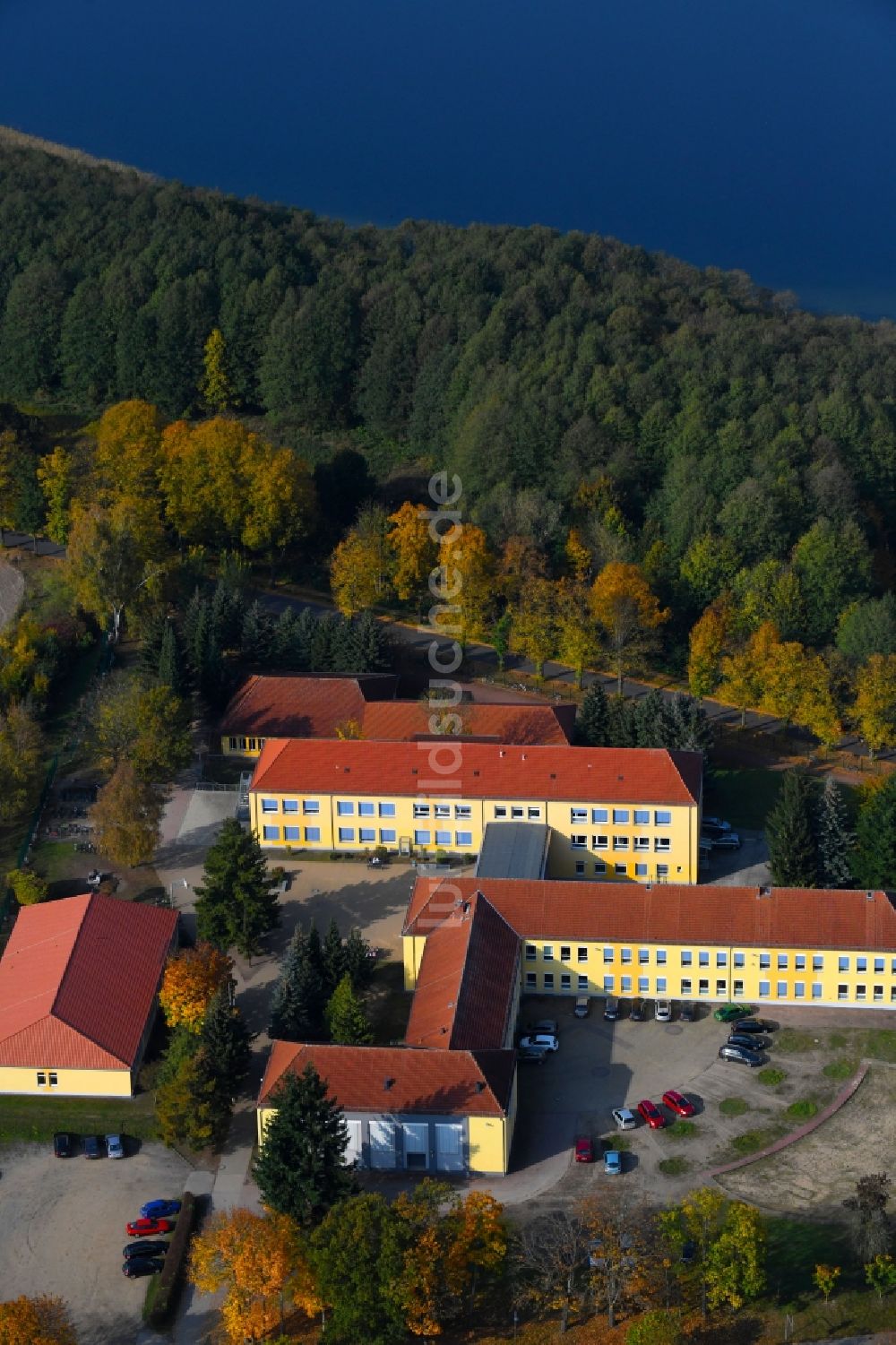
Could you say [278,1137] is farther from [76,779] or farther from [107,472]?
[107,472]

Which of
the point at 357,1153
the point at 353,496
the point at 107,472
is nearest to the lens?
the point at 357,1153

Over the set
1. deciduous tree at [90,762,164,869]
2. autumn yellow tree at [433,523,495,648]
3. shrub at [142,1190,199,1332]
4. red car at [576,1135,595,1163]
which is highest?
A: autumn yellow tree at [433,523,495,648]

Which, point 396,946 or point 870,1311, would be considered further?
point 396,946

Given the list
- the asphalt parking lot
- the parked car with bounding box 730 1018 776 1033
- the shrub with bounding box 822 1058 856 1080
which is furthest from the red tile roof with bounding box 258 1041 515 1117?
the shrub with bounding box 822 1058 856 1080

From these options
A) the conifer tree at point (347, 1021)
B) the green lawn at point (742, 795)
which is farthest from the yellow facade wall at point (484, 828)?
the conifer tree at point (347, 1021)

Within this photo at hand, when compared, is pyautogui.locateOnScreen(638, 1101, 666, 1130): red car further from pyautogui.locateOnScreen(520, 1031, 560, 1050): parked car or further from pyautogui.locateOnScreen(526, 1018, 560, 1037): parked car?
pyautogui.locateOnScreen(526, 1018, 560, 1037): parked car

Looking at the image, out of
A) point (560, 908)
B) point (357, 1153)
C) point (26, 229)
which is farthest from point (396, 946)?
point (26, 229)
